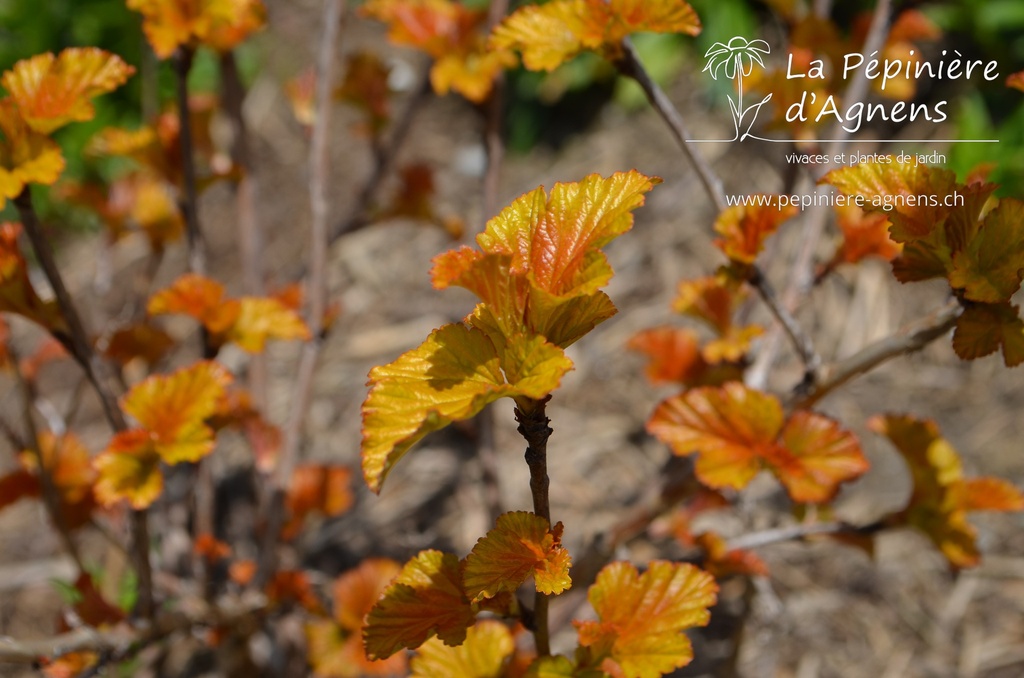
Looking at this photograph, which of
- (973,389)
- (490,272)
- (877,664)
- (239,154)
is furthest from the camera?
(973,389)

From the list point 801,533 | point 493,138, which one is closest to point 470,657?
point 801,533

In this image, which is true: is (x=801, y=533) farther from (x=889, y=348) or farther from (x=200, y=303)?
(x=200, y=303)

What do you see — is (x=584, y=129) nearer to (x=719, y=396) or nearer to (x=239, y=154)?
(x=239, y=154)

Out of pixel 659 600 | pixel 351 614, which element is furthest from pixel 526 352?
pixel 351 614

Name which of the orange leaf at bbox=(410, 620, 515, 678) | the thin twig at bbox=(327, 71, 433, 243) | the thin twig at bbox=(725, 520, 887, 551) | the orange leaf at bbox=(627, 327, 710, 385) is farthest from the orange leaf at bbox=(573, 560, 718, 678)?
the thin twig at bbox=(327, 71, 433, 243)

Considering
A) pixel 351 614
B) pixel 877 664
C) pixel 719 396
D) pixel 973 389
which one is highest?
pixel 719 396

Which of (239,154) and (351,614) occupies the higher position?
(239,154)

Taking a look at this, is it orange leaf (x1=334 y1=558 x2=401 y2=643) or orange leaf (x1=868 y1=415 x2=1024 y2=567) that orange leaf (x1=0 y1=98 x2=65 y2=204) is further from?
orange leaf (x1=868 y1=415 x2=1024 y2=567)
